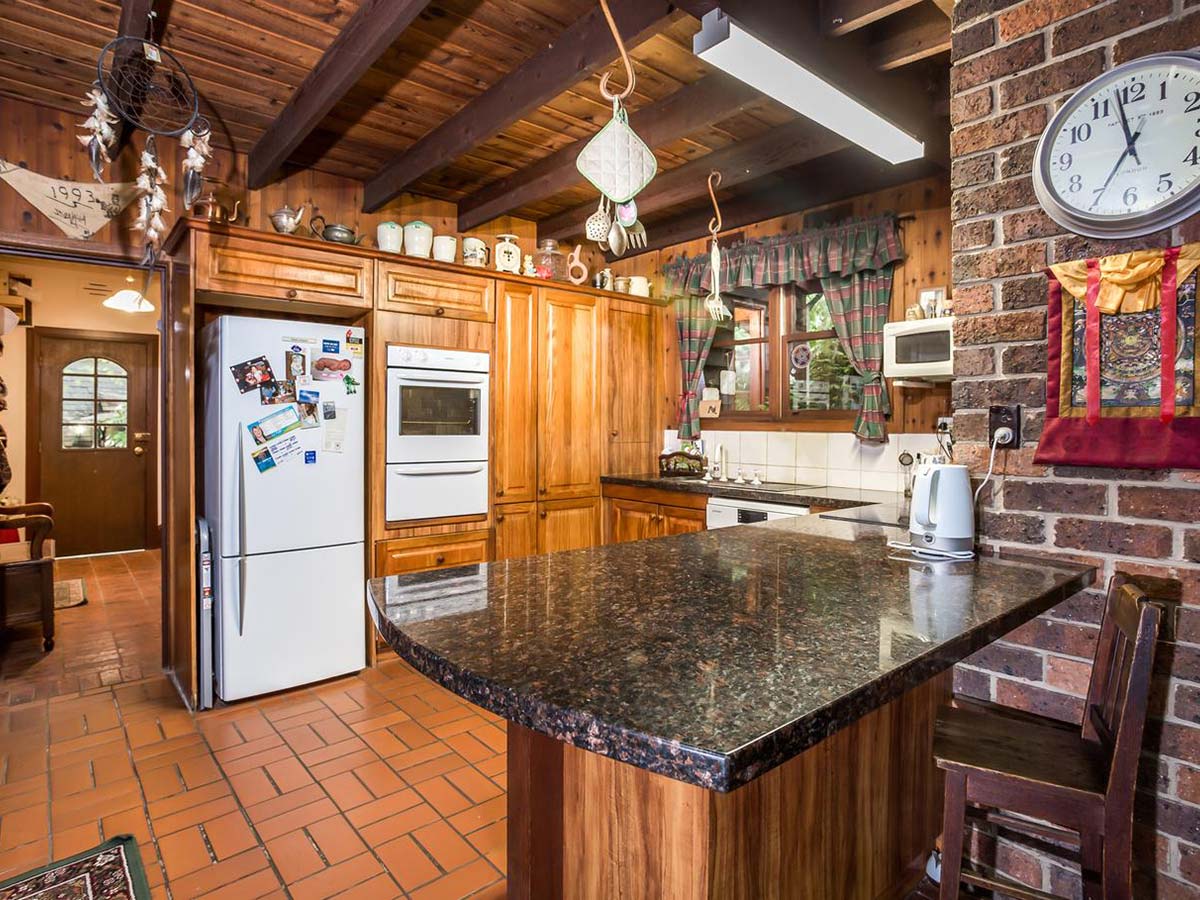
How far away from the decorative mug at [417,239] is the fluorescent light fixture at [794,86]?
2.07m

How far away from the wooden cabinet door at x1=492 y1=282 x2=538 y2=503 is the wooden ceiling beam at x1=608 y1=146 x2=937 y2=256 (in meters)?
1.25

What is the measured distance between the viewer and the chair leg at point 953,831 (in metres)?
1.17

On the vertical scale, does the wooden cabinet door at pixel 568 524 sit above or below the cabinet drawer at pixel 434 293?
below

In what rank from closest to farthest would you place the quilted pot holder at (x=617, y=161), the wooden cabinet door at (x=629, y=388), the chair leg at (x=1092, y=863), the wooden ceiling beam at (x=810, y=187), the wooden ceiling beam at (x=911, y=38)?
the chair leg at (x=1092, y=863), the quilted pot holder at (x=617, y=161), the wooden ceiling beam at (x=911, y=38), the wooden ceiling beam at (x=810, y=187), the wooden cabinet door at (x=629, y=388)

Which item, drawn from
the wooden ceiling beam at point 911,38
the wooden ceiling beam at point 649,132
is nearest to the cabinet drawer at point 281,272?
the wooden ceiling beam at point 649,132

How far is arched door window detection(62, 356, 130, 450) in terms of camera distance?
6.04 metres

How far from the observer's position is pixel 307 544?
3090 mm

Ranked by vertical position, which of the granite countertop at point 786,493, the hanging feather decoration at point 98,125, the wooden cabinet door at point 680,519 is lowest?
the wooden cabinet door at point 680,519

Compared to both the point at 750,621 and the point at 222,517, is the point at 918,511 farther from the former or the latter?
the point at 222,517

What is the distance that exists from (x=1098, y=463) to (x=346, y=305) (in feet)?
10.1

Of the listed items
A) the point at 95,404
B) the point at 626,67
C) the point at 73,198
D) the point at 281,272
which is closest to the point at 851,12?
the point at 626,67

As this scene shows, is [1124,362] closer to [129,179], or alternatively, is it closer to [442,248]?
[442,248]

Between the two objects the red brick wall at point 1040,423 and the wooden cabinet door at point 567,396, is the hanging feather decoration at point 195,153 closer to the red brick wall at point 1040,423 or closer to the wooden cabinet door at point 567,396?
the wooden cabinet door at point 567,396

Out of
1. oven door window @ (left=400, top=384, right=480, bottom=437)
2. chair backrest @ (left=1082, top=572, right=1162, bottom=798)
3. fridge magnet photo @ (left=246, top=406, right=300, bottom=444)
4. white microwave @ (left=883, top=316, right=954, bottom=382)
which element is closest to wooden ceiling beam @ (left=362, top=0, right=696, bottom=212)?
oven door window @ (left=400, top=384, right=480, bottom=437)
